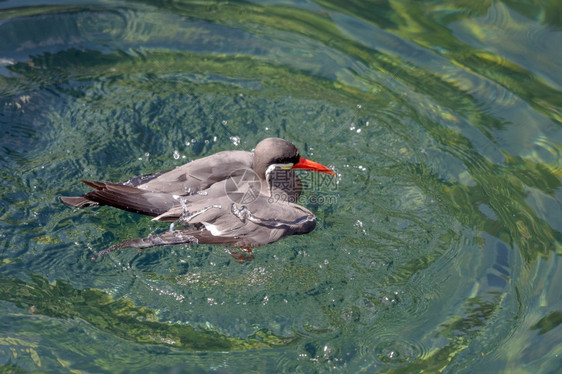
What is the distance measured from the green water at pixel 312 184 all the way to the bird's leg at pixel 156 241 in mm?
128

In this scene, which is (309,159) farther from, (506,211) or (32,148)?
(32,148)

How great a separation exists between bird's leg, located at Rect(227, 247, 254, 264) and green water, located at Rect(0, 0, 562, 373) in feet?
0.19

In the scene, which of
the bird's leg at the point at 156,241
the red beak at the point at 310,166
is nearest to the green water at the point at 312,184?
the bird's leg at the point at 156,241

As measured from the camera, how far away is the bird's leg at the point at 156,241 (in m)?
5.99

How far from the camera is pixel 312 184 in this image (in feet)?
23.9

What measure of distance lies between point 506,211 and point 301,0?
492 cm

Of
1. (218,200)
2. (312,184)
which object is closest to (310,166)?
(312,184)

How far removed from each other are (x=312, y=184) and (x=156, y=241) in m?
2.14

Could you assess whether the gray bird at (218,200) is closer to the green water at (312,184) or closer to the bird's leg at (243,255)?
the bird's leg at (243,255)

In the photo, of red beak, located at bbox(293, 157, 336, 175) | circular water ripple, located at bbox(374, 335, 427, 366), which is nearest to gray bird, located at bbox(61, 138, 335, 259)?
red beak, located at bbox(293, 157, 336, 175)

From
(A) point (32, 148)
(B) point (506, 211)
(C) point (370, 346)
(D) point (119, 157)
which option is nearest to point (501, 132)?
(B) point (506, 211)

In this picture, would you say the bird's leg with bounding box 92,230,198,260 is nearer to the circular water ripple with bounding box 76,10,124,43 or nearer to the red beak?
the red beak

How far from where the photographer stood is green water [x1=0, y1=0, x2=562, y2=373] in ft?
17.9

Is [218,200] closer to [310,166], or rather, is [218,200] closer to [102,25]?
[310,166]
